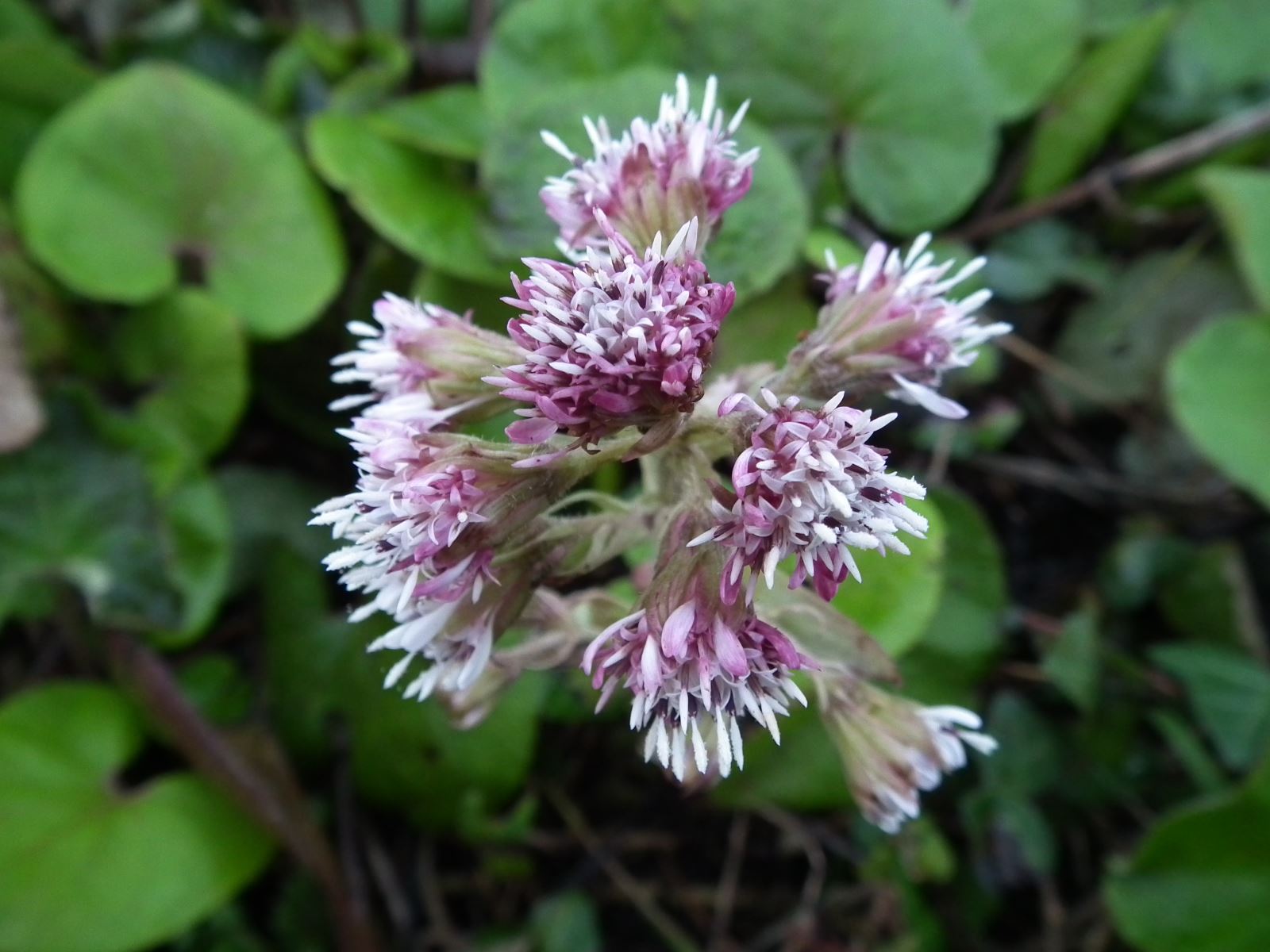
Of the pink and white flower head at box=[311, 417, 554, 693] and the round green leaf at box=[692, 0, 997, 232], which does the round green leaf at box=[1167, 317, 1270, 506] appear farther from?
the pink and white flower head at box=[311, 417, 554, 693]

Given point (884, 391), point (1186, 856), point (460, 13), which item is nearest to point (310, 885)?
point (884, 391)

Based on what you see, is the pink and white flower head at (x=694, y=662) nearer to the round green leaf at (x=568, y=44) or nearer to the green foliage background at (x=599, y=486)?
the green foliage background at (x=599, y=486)

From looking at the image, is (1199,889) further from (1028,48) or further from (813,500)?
(1028,48)

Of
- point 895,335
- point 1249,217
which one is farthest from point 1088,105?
point 895,335

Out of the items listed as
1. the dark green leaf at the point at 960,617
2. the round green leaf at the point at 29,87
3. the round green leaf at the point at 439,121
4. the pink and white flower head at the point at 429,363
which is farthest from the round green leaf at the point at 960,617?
the round green leaf at the point at 29,87

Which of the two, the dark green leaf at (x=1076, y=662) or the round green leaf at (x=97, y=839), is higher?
the dark green leaf at (x=1076, y=662)
